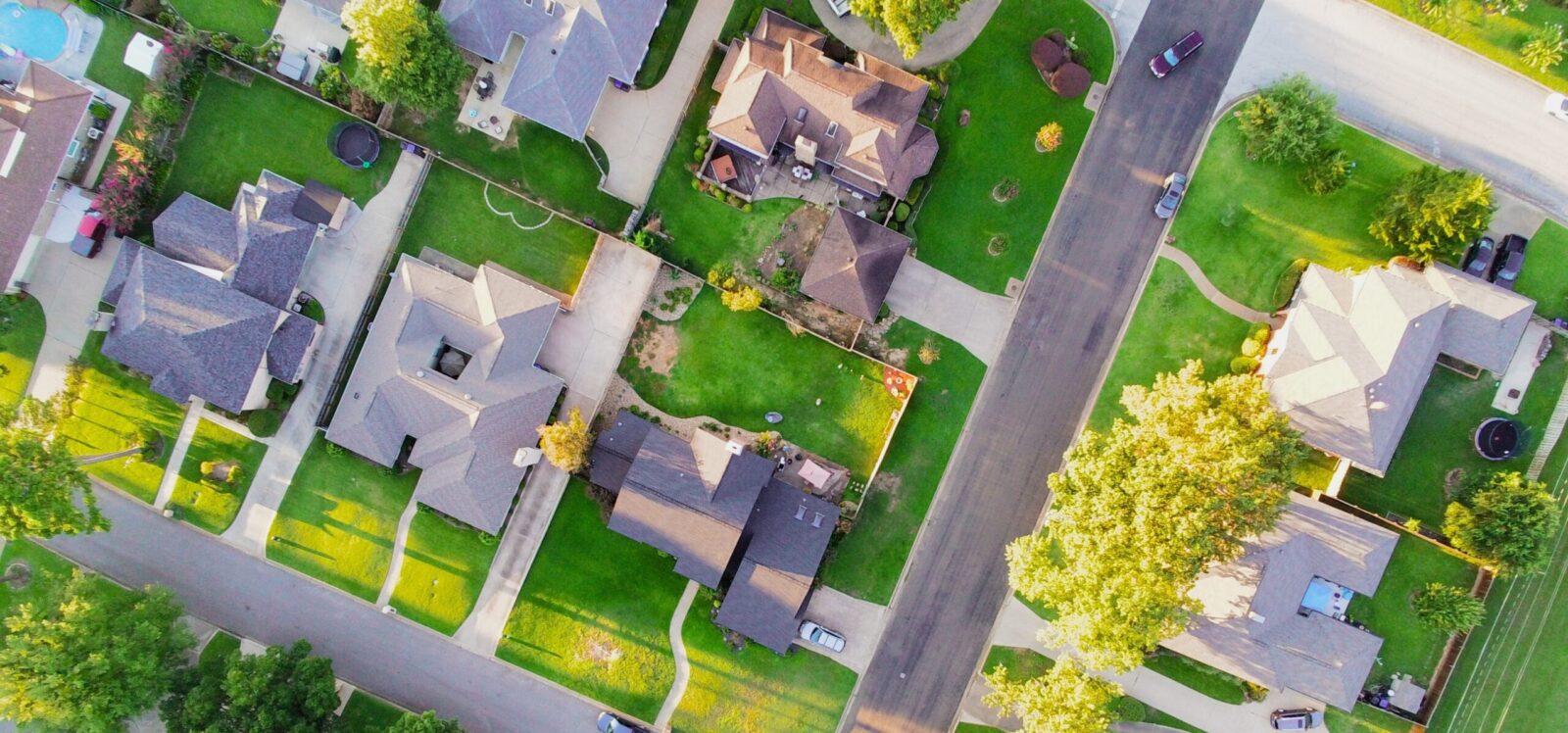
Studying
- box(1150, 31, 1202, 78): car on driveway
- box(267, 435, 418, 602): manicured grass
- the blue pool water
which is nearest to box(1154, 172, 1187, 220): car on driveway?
box(1150, 31, 1202, 78): car on driveway

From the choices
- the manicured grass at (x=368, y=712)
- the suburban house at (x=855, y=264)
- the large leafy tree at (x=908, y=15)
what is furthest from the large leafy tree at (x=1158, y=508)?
the manicured grass at (x=368, y=712)

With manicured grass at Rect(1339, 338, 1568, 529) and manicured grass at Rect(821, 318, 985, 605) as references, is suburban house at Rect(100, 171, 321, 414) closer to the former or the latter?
manicured grass at Rect(821, 318, 985, 605)

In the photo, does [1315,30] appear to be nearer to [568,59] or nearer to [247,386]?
[568,59]

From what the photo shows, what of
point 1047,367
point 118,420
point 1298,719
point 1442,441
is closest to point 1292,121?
point 1047,367

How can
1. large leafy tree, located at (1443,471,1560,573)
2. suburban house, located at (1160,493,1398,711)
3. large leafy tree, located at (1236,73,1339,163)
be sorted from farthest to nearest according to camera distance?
1. suburban house, located at (1160,493,1398,711)
2. large leafy tree, located at (1236,73,1339,163)
3. large leafy tree, located at (1443,471,1560,573)

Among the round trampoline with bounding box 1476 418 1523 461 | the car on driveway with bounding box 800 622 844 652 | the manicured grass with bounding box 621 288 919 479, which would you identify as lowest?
the car on driveway with bounding box 800 622 844 652

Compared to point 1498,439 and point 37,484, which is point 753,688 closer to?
point 37,484

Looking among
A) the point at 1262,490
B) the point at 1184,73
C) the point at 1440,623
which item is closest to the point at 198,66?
the point at 1184,73

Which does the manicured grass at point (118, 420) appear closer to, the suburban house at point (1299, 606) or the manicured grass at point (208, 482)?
the manicured grass at point (208, 482)
